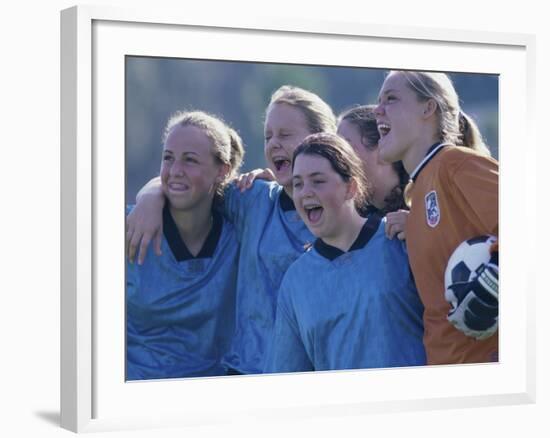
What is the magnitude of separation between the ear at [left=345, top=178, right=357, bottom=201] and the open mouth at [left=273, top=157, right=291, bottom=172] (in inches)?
17.8

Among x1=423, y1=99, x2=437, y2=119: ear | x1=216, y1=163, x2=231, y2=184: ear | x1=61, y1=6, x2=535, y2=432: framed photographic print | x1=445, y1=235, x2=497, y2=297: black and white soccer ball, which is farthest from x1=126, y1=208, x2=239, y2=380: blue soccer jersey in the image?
x1=423, y1=99, x2=437, y2=119: ear

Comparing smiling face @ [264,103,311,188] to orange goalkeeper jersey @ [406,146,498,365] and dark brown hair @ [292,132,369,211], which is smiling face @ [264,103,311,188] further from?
orange goalkeeper jersey @ [406,146,498,365]

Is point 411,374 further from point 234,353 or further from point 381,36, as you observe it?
point 381,36

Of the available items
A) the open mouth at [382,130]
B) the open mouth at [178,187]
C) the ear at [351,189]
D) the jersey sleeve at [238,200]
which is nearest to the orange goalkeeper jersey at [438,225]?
the open mouth at [382,130]

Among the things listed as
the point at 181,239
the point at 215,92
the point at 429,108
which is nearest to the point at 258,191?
the point at 181,239

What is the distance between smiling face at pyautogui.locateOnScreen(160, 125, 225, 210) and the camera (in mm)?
7875

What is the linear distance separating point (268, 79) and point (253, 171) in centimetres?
63

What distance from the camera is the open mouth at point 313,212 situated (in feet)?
27.0

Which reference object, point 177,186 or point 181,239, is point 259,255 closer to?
point 181,239

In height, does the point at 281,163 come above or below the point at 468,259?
above

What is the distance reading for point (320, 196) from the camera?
26.9ft

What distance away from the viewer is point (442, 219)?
850 cm

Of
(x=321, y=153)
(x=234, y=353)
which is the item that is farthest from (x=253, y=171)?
(x=234, y=353)

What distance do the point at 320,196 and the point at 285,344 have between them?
1039 millimetres
